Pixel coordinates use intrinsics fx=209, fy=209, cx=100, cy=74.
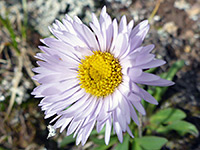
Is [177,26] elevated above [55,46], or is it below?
below

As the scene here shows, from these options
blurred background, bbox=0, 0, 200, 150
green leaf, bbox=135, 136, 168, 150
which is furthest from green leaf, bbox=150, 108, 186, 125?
green leaf, bbox=135, 136, 168, 150

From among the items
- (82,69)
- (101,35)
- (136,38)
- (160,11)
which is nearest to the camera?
(136,38)

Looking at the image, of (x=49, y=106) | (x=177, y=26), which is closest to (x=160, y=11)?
(x=177, y=26)

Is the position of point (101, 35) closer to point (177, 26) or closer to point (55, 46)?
point (55, 46)

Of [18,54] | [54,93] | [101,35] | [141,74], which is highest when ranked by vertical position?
[18,54]

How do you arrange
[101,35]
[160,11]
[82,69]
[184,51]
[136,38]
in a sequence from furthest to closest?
[160,11] → [184,51] → [82,69] → [101,35] → [136,38]

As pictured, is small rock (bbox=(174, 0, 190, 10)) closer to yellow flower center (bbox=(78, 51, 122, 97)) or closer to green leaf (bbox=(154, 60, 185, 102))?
green leaf (bbox=(154, 60, 185, 102))
